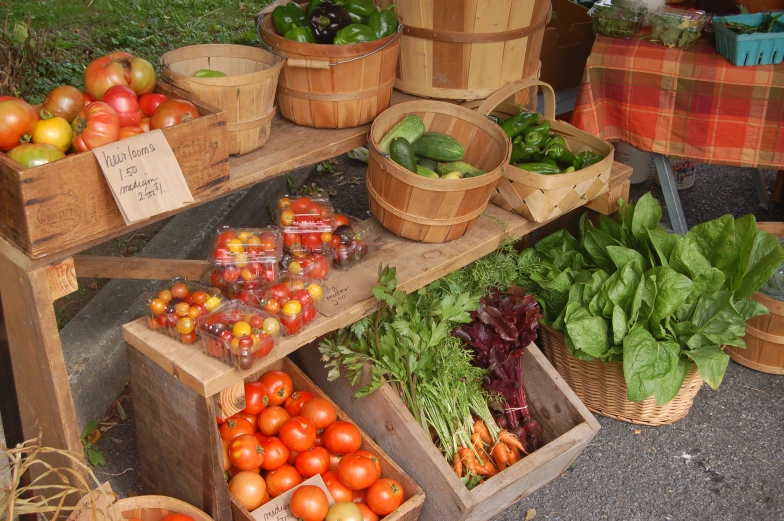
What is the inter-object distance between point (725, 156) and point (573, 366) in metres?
1.48

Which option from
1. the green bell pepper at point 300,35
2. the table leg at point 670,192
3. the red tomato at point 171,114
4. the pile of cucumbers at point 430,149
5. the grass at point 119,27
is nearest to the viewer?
the red tomato at point 171,114

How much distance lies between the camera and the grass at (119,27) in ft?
19.0

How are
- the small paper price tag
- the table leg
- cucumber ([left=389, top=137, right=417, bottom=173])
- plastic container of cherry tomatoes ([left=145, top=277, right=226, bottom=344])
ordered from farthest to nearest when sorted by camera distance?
1. the table leg
2. cucumber ([left=389, top=137, right=417, bottom=173])
3. plastic container of cherry tomatoes ([left=145, top=277, right=226, bottom=344])
4. the small paper price tag

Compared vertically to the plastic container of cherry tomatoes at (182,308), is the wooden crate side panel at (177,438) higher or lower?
lower

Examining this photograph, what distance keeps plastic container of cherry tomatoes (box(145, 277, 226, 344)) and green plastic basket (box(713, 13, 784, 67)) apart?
9.21ft

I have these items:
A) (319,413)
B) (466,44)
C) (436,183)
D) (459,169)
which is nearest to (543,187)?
(459,169)

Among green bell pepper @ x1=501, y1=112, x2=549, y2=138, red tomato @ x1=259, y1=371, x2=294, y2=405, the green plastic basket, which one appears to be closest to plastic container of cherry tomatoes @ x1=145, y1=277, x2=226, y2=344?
red tomato @ x1=259, y1=371, x2=294, y2=405

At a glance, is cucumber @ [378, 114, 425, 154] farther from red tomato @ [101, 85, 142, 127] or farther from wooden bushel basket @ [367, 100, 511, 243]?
red tomato @ [101, 85, 142, 127]

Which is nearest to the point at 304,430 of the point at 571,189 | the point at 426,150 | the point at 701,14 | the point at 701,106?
the point at 426,150

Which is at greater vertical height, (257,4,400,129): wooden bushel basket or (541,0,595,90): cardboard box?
(257,4,400,129): wooden bushel basket

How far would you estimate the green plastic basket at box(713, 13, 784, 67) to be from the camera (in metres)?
3.71

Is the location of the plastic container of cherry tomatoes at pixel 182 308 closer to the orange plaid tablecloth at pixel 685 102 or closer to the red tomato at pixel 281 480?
the red tomato at pixel 281 480

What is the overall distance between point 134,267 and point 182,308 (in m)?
0.36

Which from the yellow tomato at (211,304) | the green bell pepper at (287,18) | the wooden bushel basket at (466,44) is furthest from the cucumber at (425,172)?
the yellow tomato at (211,304)
